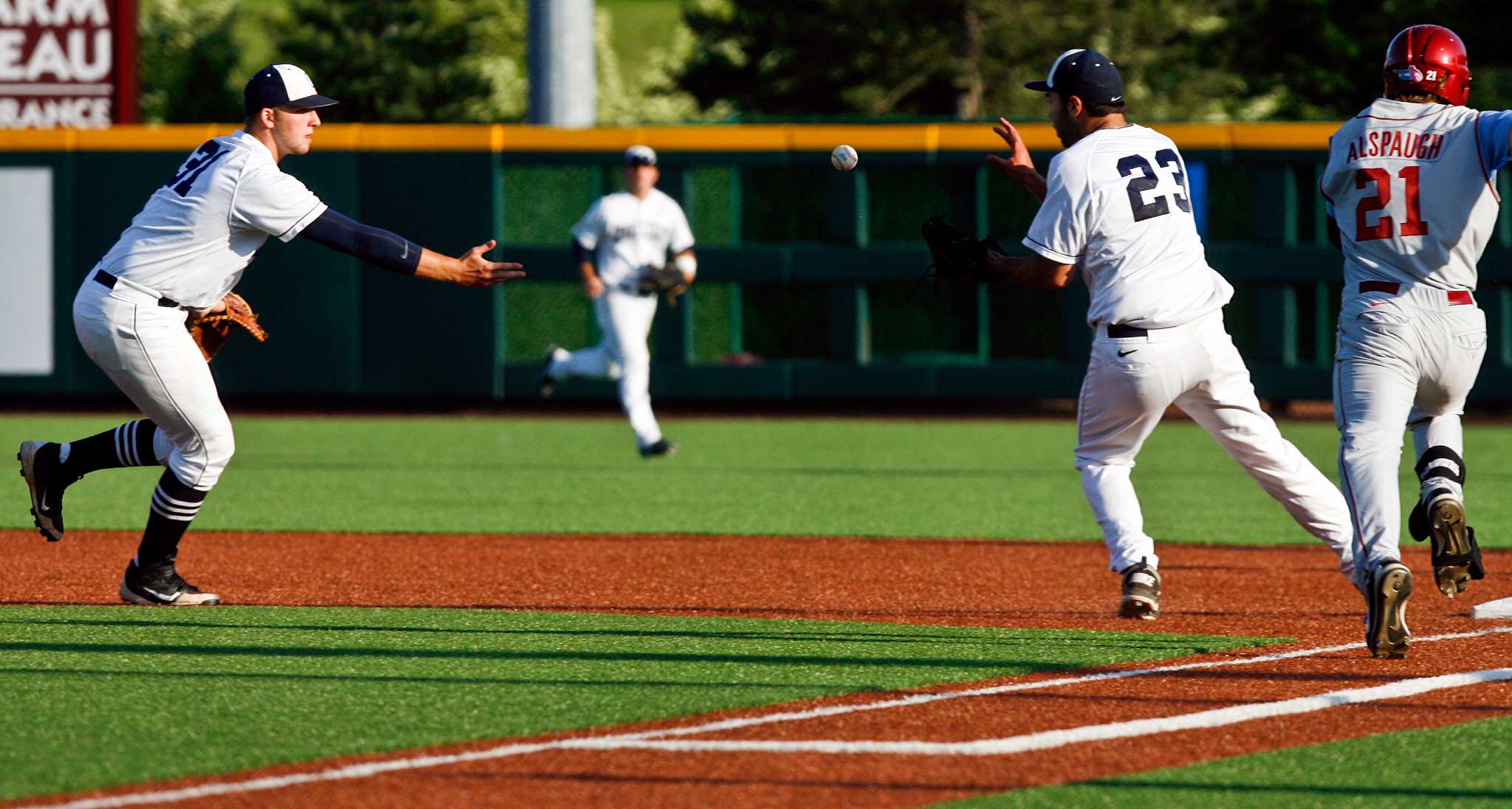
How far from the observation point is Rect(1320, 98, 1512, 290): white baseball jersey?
6070mm

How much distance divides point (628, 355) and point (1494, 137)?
8919 mm

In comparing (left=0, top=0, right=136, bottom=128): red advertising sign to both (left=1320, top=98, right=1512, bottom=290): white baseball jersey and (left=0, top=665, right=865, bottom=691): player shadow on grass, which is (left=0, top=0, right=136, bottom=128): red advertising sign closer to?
(left=0, top=665, right=865, bottom=691): player shadow on grass

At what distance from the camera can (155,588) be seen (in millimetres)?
7129

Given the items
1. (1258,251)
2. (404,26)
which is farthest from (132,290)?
(404,26)

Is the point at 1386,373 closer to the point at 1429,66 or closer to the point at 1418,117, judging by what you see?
the point at 1418,117

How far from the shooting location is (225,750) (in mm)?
4652

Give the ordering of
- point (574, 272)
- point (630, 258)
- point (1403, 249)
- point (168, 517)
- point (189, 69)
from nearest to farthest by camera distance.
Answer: point (1403, 249)
point (168, 517)
point (630, 258)
point (574, 272)
point (189, 69)

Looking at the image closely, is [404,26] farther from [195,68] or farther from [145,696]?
[145,696]

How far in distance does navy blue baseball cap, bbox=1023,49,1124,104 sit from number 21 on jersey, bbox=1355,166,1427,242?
2.87ft

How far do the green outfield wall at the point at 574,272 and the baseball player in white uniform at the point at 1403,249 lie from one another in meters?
12.7

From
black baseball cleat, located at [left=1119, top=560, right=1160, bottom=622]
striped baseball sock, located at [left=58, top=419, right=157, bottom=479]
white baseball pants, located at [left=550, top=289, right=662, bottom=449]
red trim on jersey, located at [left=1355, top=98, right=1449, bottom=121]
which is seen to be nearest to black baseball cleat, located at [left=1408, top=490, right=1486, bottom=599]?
black baseball cleat, located at [left=1119, top=560, right=1160, bottom=622]

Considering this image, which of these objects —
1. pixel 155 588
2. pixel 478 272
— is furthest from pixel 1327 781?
pixel 155 588

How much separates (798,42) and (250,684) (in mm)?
47671

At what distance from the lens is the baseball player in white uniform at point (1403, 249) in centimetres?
604
